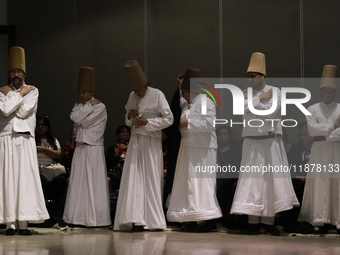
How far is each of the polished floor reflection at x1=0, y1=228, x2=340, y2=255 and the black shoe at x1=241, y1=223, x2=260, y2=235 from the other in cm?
15

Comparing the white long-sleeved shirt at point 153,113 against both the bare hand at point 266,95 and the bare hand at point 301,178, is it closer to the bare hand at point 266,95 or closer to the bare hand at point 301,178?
the bare hand at point 266,95

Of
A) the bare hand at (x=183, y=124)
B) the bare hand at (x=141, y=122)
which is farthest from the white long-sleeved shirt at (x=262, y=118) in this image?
the bare hand at (x=141, y=122)

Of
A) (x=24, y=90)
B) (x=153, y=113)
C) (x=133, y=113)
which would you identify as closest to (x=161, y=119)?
(x=153, y=113)

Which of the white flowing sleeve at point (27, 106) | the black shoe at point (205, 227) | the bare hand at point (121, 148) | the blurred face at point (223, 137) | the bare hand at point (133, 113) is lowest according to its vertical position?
the black shoe at point (205, 227)

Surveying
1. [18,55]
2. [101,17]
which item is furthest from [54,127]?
[18,55]

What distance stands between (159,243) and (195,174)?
3.64 feet

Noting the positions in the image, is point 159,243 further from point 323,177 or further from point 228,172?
point 323,177

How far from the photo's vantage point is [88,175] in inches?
212

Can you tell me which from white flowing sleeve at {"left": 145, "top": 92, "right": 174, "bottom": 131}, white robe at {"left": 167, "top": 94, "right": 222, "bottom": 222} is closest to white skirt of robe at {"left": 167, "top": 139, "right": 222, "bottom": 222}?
white robe at {"left": 167, "top": 94, "right": 222, "bottom": 222}

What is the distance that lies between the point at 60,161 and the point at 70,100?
3.34 feet

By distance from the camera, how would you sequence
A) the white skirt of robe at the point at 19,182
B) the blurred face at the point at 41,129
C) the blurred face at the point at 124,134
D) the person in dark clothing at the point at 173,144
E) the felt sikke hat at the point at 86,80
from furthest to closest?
the blurred face at the point at 124,134
the blurred face at the point at 41,129
the felt sikke hat at the point at 86,80
the person in dark clothing at the point at 173,144
the white skirt of robe at the point at 19,182

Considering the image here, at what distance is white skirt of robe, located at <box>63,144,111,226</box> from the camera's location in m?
5.32

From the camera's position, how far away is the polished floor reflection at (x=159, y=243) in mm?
3713

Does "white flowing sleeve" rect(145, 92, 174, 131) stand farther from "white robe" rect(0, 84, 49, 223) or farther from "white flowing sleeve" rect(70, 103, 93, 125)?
"white robe" rect(0, 84, 49, 223)
